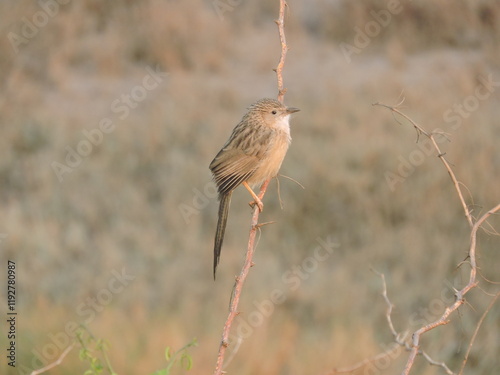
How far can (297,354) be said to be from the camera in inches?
209

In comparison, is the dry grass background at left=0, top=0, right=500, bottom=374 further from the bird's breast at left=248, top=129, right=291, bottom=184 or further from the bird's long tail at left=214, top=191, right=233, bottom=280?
the bird's long tail at left=214, top=191, right=233, bottom=280

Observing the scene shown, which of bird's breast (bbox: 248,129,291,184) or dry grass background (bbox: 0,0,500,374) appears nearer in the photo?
bird's breast (bbox: 248,129,291,184)

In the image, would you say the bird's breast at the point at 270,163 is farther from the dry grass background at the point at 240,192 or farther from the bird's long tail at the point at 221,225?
the dry grass background at the point at 240,192

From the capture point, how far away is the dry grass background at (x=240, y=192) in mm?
6059

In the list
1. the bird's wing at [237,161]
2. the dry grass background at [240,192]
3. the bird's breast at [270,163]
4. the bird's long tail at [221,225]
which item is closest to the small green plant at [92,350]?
the bird's long tail at [221,225]

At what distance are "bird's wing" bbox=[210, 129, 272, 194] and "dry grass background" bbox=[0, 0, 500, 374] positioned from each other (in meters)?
1.37

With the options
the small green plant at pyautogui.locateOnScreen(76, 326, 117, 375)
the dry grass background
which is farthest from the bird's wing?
the dry grass background

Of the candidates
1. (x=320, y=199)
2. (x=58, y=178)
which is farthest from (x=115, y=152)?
(x=320, y=199)

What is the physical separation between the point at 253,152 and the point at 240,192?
573 cm

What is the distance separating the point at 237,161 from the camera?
3145 millimetres

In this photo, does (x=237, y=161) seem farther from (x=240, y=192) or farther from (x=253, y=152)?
(x=240, y=192)

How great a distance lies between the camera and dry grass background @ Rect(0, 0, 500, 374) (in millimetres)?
6059

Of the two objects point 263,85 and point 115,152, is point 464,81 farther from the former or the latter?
point 115,152

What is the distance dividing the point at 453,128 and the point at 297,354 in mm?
5405
